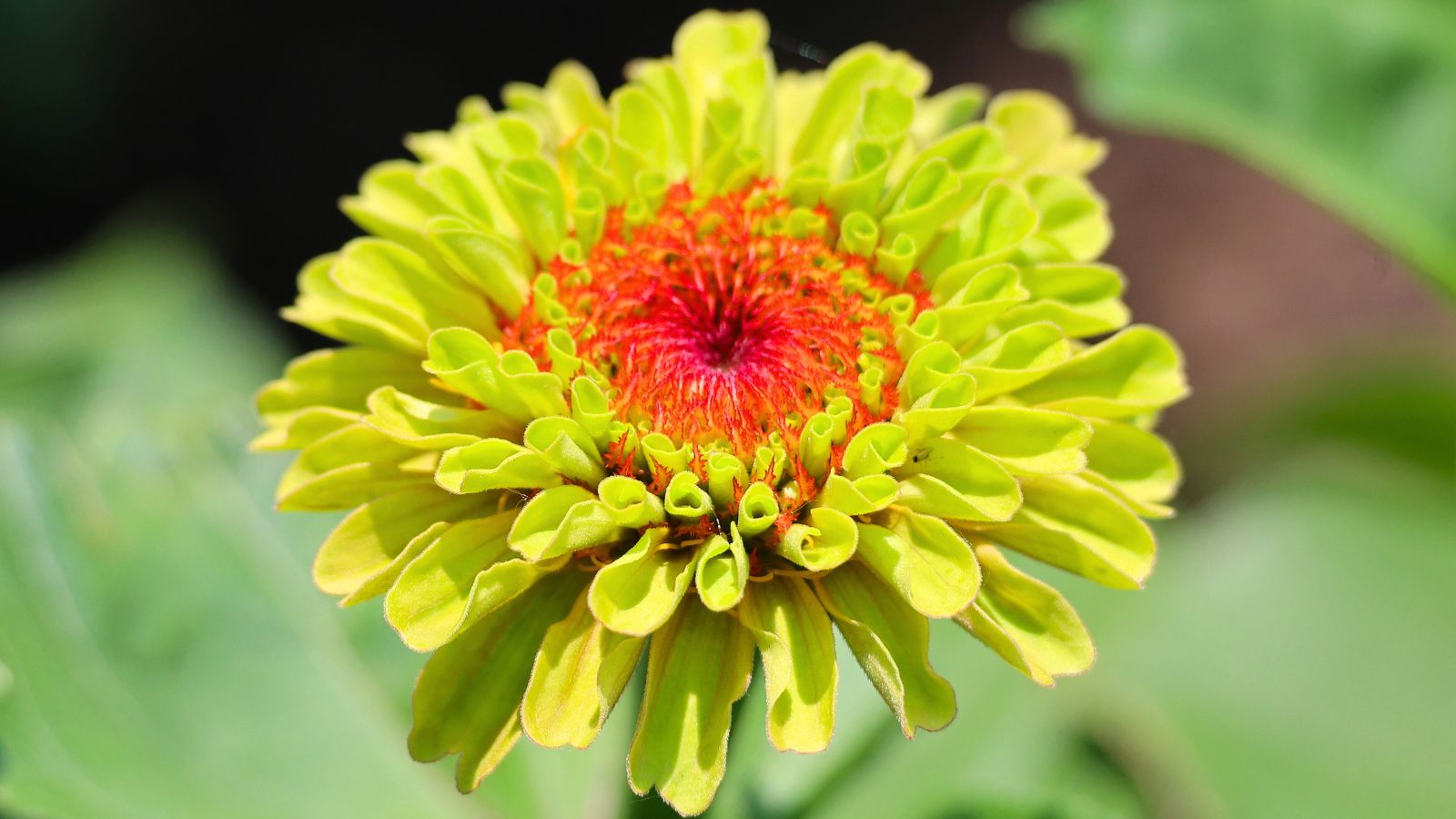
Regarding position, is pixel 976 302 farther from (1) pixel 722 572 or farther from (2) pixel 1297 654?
(2) pixel 1297 654

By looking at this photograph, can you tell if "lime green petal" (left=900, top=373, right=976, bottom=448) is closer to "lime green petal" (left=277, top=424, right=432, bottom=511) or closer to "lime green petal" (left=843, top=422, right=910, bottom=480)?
"lime green petal" (left=843, top=422, right=910, bottom=480)

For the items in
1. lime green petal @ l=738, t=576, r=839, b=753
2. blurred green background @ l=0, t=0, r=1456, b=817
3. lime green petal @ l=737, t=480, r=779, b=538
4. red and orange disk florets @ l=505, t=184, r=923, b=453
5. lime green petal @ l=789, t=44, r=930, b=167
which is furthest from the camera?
blurred green background @ l=0, t=0, r=1456, b=817

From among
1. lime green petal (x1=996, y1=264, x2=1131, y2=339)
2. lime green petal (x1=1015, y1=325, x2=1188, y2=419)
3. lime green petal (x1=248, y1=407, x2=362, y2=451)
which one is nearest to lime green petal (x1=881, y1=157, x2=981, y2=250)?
lime green petal (x1=996, y1=264, x2=1131, y2=339)

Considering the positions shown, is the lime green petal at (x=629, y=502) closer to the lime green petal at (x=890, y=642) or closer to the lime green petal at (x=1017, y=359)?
the lime green petal at (x=890, y=642)

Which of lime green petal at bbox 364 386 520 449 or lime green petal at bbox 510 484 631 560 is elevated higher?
lime green petal at bbox 364 386 520 449

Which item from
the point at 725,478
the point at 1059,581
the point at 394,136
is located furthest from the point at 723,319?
the point at 394,136

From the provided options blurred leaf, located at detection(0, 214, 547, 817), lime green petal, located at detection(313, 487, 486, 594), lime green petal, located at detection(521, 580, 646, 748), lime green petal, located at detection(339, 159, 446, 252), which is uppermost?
lime green petal, located at detection(339, 159, 446, 252)
